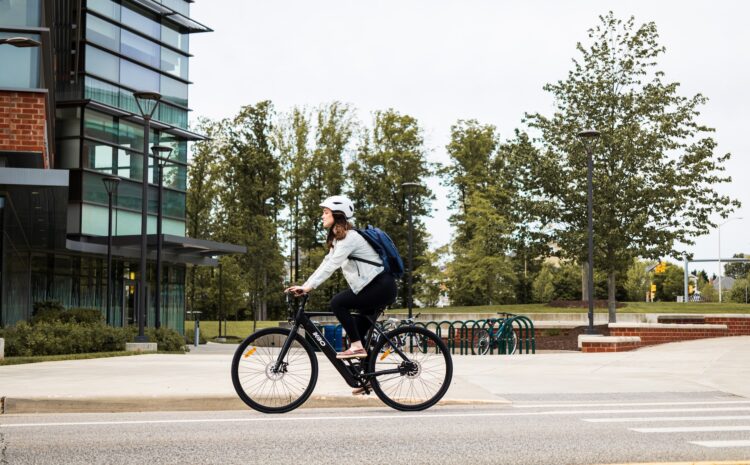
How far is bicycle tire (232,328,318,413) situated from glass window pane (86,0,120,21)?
36.0m

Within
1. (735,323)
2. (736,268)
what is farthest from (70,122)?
(736,268)

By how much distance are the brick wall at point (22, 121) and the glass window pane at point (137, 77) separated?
23.5 meters

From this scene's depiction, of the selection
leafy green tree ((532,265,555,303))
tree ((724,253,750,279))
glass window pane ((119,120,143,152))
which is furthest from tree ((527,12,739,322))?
tree ((724,253,750,279))

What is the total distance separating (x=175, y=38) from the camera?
46.4m

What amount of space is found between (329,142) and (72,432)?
2302 inches

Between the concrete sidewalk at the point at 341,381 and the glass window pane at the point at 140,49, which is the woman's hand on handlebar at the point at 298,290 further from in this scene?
the glass window pane at the point at 140,49

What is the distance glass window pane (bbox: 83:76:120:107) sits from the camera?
40.3 meters

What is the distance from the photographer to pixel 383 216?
61.7 metres

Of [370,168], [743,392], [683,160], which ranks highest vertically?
[370,168]

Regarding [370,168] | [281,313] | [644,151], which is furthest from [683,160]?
[281,313]

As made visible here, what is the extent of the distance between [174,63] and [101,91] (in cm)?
595

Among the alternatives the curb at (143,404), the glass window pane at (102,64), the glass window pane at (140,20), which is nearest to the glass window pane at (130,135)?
the glass window pane at (102,64)

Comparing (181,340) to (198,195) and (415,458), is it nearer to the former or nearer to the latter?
(415,458)

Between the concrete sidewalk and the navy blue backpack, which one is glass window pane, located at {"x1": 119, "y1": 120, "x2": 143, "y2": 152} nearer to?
the concrete sidewalk
